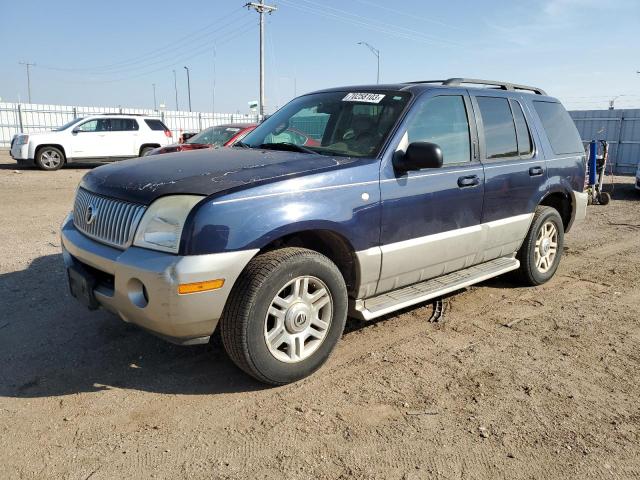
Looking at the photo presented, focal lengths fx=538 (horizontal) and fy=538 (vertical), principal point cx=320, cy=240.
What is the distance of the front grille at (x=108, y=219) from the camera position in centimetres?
310

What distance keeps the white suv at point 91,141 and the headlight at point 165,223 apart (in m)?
15.1

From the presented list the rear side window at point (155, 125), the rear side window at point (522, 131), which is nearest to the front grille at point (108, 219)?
the rear side window at point (522, 131)

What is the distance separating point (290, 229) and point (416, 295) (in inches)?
51.7

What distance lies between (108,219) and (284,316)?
1.23 meters

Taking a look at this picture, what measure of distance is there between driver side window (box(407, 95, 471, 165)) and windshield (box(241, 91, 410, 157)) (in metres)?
0.17

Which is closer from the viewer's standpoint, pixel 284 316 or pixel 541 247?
pixel 284 316

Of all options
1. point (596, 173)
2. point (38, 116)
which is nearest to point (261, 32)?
point (38, 116)

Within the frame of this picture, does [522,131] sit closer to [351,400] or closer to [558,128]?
[558,128]

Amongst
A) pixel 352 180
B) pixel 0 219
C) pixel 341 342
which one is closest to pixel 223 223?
pixel 352 180

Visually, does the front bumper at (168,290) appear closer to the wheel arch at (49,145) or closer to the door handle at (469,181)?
the door handle at (469,181)

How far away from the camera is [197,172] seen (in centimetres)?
329

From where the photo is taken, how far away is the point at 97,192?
347 cm

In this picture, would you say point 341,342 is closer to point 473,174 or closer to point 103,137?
point 473,174

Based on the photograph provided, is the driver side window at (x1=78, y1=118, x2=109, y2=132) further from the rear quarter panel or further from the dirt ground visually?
the rear quarter panel
